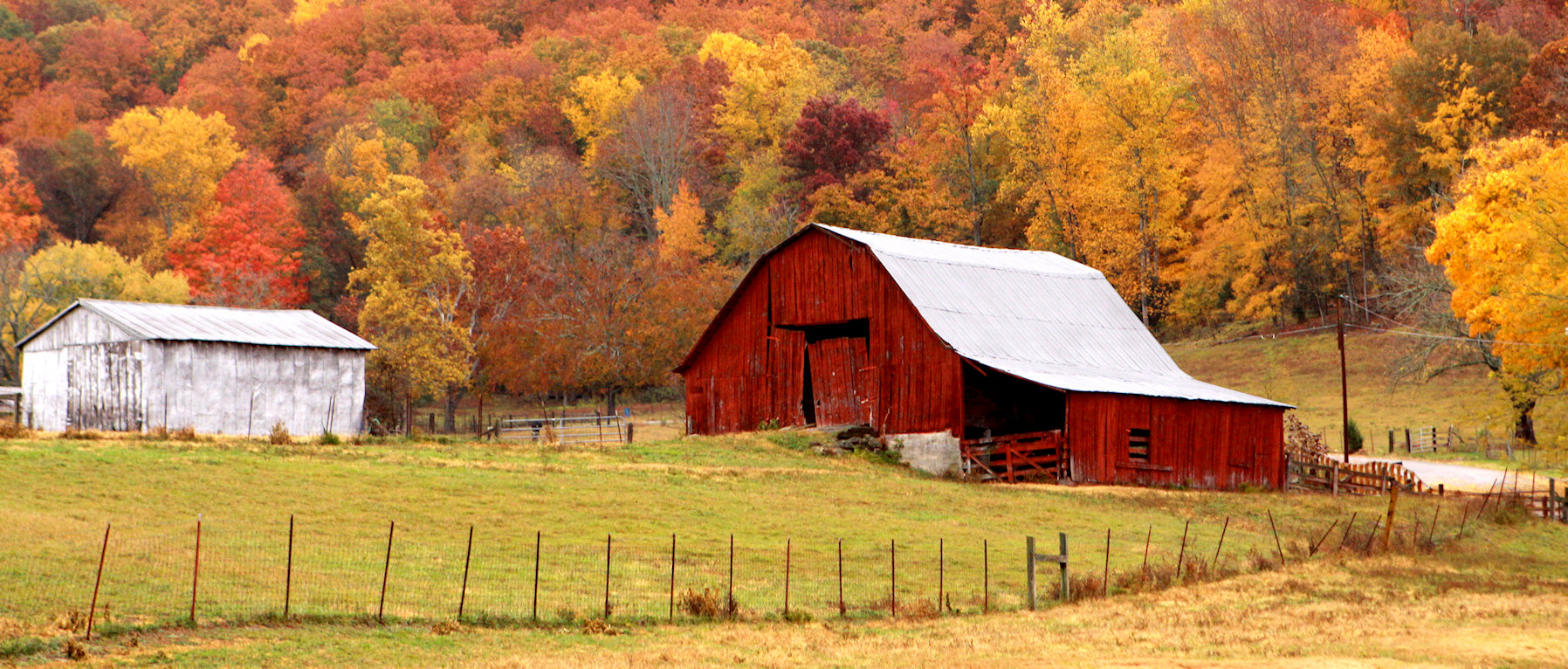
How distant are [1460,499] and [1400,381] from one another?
2757 cm

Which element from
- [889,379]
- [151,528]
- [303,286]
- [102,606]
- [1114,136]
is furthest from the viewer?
[303,286]

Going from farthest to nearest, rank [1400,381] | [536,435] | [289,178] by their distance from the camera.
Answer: [289,178] → [1400,381] → [536,435]

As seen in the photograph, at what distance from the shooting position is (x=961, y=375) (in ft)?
133

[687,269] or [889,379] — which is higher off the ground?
[687,269]

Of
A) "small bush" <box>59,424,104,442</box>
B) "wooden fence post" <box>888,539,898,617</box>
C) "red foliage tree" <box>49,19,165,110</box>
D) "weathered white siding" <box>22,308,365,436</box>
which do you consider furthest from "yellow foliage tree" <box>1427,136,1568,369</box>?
"red foliage tree" <box>49,19,165,110</box>

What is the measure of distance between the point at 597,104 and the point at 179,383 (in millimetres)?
64908

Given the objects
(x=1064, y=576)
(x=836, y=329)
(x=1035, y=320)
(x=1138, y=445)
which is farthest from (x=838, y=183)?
(x=1064, y=576)

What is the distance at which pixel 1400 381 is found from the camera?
65.1 meters

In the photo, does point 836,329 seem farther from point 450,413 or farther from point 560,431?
point 450,413

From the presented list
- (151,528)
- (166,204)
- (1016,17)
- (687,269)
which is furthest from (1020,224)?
(151,528)

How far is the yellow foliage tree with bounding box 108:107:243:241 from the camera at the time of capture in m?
93.1

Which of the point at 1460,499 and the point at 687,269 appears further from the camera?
the point at 687,269

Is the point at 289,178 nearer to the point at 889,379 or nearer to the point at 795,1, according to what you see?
the point at 795,1

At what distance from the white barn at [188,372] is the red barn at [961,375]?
12.0 metres
